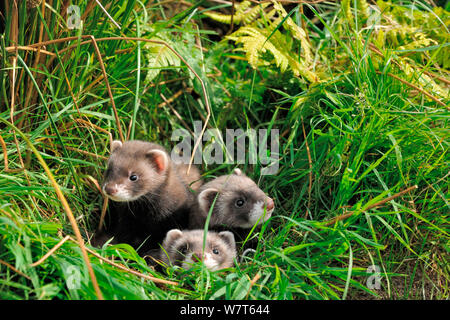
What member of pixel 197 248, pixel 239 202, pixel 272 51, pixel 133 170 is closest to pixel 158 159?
pixel 133 170

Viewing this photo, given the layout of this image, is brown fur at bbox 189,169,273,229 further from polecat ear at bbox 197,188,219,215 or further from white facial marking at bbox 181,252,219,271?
white facial marking at bbox 181,252,219,271

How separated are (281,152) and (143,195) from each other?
1751 mm

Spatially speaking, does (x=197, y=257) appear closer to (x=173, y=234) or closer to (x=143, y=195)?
(x=173, y=234)

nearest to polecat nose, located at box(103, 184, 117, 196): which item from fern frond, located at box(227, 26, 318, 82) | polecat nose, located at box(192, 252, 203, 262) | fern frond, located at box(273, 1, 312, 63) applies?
polecat nose, located at box(192, 252, 203, 262)

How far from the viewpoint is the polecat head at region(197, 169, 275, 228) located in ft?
16.5

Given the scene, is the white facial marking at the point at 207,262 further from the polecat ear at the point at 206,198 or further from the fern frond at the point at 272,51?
the fern frond at the point at 272,51

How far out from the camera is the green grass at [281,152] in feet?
12.4

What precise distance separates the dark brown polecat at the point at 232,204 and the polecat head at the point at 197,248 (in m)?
0.37

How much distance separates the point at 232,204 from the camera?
520 centimetres

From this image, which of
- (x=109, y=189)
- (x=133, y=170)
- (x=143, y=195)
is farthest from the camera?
(x=143, y=195)

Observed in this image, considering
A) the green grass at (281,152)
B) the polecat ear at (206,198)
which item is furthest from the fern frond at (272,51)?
the polecat ear at (206,198)
